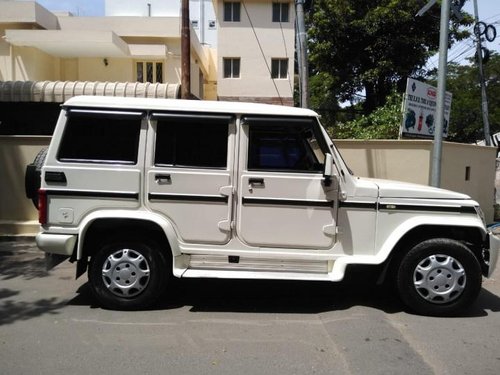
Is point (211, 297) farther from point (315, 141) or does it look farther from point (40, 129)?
point (40, 129)

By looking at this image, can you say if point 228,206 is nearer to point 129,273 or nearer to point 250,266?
point 250,266

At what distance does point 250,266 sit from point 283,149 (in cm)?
125

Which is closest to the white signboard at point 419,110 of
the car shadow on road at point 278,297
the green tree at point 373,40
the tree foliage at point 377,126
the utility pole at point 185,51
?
the tree foliage at point 377,126

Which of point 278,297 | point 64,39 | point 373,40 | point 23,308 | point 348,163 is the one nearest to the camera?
point 23,308

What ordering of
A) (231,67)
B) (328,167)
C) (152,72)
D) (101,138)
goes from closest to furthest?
(328,167)
(101,138)
(152,72)
(231,67)

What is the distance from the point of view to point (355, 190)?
5.21 metres

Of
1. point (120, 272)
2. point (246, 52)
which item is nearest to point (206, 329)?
point (120, 272)

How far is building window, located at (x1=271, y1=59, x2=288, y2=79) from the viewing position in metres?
28.6

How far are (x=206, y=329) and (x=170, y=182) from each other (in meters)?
1.49

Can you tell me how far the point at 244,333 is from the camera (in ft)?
15.6

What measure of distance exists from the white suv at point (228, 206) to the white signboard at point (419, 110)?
4.80 metres

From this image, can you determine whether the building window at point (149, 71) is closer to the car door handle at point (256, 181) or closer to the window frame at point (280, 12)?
the window frame at point (280, 12)

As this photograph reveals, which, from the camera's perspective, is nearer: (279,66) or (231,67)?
(279,66)

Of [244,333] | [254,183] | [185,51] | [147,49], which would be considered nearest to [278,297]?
[244,333]
